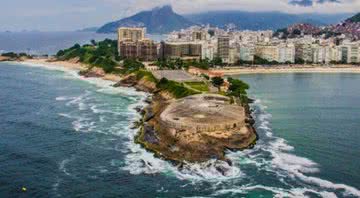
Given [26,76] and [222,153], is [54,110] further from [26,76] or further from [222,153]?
[26,76]

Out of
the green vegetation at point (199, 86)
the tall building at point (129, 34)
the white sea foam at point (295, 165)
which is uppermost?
the tall building at point (129, 34)

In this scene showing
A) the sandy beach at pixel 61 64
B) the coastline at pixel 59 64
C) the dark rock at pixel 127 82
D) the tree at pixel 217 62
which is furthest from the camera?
the tree at pixel 217 62

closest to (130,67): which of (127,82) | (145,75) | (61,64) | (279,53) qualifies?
(127,82)

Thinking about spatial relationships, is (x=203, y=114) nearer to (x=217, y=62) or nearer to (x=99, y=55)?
(x=217, y=62)

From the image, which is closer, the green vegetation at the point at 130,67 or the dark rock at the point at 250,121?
the dark rock at the point at 250,121

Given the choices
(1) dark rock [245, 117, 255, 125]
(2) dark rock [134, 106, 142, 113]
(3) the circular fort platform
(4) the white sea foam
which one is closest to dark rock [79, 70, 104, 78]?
(2) dark rock [134, 106, 142, 113]

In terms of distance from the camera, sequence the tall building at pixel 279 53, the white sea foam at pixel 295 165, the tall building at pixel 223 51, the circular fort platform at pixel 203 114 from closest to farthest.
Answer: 1. the white sea foam at pixel 295 165
2. the circular fort platform at pixel 203 114
3. the tall building at pixel 223 51
4. the tall building at pixel 279 53

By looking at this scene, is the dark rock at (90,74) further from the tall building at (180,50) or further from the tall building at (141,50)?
the tall building at (180,50)

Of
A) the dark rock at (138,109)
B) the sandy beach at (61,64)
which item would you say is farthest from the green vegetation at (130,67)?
the dark rock at (138,109)
